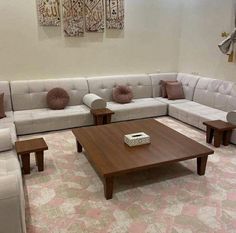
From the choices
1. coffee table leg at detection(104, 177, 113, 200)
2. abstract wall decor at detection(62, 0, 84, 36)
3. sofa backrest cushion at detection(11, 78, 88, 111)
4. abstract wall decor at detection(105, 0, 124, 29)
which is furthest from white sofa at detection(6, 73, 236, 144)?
coffee table leg at detection(104, 177, 113, 200)

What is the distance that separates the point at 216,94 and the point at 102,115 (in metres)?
2.07

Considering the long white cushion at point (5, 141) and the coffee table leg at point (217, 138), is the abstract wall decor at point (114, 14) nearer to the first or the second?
the coffee table leg at point (217, 138)

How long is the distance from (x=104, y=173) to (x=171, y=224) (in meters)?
0.72

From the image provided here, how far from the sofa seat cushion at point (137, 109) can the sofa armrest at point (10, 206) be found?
294 cm

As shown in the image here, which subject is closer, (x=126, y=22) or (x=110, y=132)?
(x=110, y=132)

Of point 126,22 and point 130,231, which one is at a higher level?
point 126,22

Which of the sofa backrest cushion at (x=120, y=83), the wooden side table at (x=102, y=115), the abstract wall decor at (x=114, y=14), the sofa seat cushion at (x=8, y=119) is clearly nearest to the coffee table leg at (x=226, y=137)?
the wooden side table at (x=102, y=115)

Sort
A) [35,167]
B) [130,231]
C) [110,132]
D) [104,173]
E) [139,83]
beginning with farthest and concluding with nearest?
[139,83] < [110,132] < [35,167] < [104,173] < [130,231]

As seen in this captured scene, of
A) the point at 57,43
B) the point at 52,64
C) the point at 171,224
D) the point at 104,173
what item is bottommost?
the point at 171,224

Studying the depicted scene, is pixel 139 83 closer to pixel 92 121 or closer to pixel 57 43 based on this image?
pixel 92 121

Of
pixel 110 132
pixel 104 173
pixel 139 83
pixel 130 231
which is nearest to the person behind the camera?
pixel 130 231

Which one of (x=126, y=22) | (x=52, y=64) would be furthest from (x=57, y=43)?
(x=126, y=22)

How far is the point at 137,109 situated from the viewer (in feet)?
15.1

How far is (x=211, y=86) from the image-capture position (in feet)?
14.9
